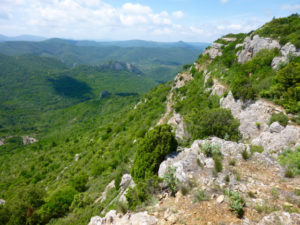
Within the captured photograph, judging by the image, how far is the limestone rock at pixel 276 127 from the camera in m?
10.7

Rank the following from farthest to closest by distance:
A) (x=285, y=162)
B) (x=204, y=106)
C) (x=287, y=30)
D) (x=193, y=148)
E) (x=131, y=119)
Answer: (x=131, y=119) → (x=204, y=106) → (x=287, y=30) → (x=193, y=148) → (x=285, y=162)

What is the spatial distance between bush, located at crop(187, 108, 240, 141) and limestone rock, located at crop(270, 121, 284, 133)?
7.24ft

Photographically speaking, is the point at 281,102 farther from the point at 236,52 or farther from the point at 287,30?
the point at 236,52

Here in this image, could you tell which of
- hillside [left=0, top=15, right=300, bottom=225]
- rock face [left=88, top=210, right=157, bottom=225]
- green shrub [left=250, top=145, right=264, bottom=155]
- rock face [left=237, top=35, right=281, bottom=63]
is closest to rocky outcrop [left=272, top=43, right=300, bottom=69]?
hillside [left=0, top=15, right=300, bottom=225]

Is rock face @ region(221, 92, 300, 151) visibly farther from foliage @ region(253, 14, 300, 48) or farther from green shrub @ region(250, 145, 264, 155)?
foliage @ region(253, 14, 300, 48)

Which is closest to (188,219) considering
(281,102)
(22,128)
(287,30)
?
(281,102)

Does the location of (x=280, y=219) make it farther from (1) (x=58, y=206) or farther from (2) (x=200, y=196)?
(1) (x=58, y=206)

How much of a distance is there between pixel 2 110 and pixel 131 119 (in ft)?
707

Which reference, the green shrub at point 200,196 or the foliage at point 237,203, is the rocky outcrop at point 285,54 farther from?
the green shrub at point 200,196

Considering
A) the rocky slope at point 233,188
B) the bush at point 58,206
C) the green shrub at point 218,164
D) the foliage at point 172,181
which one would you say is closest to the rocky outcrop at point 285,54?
the rocky slope at point 233,188

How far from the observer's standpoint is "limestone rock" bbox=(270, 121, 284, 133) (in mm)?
10656

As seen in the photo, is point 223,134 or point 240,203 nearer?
point 240,203

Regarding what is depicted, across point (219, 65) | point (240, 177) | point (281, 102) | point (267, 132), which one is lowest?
point (240, 177)

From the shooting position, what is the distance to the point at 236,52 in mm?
27672
